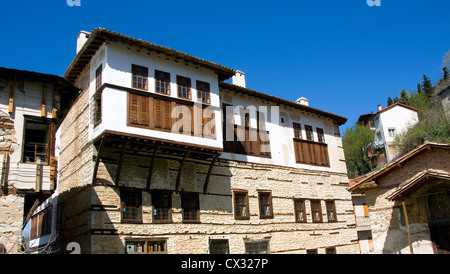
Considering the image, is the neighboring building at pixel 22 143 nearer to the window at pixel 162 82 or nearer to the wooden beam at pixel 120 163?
the wooden beam at pixel 120 163

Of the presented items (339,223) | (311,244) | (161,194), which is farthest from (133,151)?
(339,223)

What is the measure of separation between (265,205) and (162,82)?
7.64 meters

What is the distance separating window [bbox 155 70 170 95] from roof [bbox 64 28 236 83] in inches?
33.1

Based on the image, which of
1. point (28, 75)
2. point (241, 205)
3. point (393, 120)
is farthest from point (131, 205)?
point (393, 120)

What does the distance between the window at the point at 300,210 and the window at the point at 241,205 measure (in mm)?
3218

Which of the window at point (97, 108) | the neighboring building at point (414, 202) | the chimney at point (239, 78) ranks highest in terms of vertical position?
the chimney at point (239, 78)

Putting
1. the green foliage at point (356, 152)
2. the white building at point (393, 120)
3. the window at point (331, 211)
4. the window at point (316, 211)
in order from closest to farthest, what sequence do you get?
the window at point (316, 211) → the window at point (331, 211) → the green foliage at point (356, 152) → the white building at point (393, 120)

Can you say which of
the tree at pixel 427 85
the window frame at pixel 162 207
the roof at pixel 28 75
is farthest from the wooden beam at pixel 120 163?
the tree at pixel 427 85

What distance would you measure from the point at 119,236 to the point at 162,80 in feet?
19.9

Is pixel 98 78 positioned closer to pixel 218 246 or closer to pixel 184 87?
pixel 184 87

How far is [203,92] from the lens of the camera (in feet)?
56.3

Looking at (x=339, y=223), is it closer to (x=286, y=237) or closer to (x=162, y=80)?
(x=286, y=237)

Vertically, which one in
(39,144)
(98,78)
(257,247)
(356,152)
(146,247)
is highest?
(356,152)

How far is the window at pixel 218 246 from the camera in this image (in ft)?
54.4
